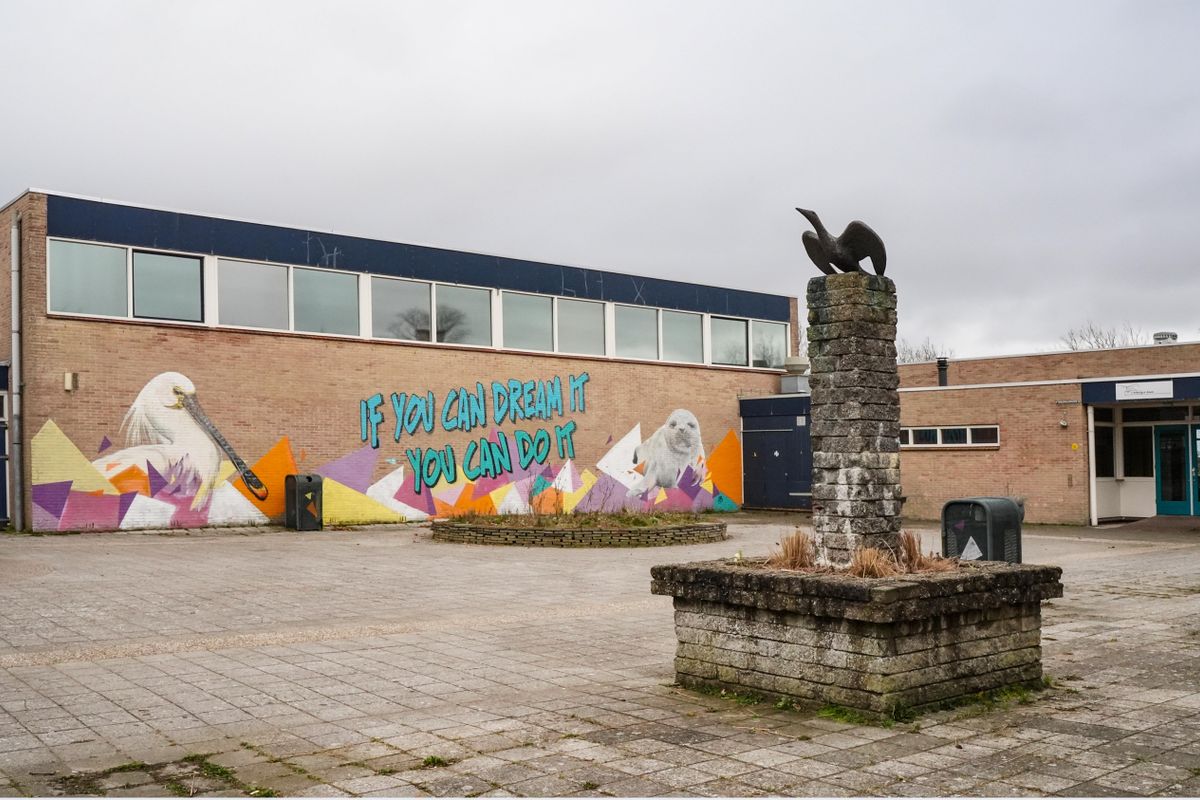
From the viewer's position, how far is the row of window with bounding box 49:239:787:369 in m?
21.5

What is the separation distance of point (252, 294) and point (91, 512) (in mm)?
5541

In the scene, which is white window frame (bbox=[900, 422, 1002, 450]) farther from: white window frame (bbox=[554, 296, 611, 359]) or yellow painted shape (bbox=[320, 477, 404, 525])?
yellow painted shape (bbox=[320, 477, 404, 525])

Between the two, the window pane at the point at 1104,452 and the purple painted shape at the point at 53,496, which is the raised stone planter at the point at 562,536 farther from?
the window pane at the point at 1104,452

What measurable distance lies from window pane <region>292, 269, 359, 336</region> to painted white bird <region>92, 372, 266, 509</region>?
119 inches

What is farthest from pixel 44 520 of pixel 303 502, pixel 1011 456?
pixel 1011 456

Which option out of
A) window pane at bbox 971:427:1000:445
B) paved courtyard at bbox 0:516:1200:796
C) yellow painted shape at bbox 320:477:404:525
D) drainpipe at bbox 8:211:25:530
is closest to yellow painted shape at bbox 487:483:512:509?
yellow painted shape at bbox 320:477:404:525

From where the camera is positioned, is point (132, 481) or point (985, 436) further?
point (985, 436)

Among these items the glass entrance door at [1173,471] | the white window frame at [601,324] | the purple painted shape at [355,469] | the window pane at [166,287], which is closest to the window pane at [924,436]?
the glass entrance door at [1173,471]

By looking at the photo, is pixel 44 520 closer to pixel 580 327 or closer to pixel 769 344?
pixel 580 327

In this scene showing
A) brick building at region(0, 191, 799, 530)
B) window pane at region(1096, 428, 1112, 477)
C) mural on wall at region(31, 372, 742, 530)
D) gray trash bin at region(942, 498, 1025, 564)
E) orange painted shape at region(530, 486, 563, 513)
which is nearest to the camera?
gray trash bin at region(942, 498, 1025, 564)

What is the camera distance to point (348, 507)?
24.6 meters

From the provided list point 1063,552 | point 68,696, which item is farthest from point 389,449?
point 68,696

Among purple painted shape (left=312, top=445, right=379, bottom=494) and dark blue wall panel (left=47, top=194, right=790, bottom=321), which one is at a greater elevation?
dark blue wall panel (left=47, top=194, right=790, bottom=321)

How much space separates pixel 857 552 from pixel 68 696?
17.4 ft
